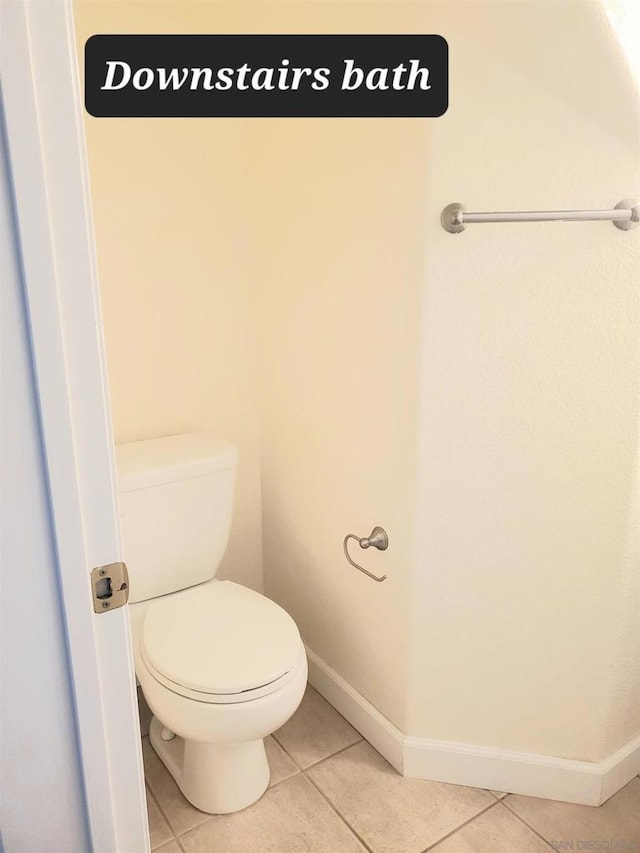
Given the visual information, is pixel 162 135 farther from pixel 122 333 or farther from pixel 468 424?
pixel 468 424

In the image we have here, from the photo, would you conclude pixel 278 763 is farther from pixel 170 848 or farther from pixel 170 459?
pixel 170 459

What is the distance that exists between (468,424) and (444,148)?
578 millimetres

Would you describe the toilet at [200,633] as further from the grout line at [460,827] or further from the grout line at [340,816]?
the grout line at [460,827]

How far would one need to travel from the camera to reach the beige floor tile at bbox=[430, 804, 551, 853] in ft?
4.93

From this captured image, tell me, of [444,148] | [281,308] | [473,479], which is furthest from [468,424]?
[281,308]

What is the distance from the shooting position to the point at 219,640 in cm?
157

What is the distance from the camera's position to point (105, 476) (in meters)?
0.80

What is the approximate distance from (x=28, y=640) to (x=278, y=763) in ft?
3.92

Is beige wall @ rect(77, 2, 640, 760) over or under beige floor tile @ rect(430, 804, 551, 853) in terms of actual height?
over

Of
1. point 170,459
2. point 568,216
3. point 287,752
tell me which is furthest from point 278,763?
point 568,216

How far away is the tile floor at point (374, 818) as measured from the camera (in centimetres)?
152

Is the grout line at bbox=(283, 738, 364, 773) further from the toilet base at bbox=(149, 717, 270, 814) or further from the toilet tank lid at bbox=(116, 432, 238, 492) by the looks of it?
the toilet tank lid at bbox=(116, 432, 238, 492)

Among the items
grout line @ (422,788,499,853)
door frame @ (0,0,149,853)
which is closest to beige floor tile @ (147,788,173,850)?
grout line @ (422,788,499,853)

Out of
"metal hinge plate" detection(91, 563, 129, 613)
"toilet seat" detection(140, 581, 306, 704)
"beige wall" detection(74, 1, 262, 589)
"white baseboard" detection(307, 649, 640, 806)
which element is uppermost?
"beige wall" detection(74, 1, 262, 589)
